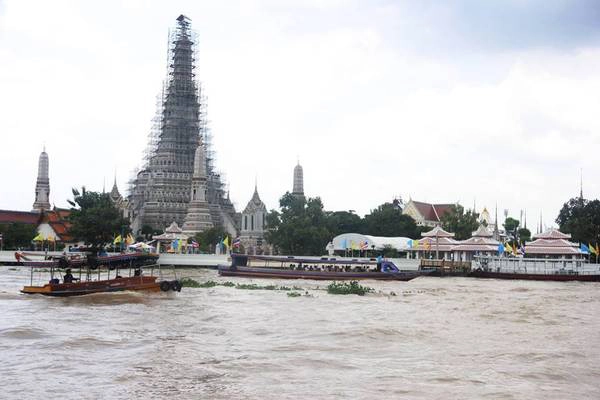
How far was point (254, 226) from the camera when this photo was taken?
98.7 metres

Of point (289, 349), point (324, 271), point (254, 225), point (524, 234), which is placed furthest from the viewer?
point (524, 234)

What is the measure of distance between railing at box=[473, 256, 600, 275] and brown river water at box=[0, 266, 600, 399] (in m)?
29.8

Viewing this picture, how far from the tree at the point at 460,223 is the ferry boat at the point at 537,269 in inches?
765

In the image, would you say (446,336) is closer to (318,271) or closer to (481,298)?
(481,298)

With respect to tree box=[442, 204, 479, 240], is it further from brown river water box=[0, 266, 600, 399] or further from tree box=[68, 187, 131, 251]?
brown river water box=[0, 266, 600, 399]

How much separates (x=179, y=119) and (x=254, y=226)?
1811cm

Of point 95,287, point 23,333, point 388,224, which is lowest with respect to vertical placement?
point 23,333

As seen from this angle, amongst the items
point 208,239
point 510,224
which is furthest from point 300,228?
point 510,224

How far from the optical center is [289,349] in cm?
2100

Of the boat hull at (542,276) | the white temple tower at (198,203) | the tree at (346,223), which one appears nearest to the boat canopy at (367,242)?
the tree at (346,223)

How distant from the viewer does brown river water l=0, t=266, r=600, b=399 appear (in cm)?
1628

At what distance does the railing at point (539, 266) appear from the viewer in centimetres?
6276

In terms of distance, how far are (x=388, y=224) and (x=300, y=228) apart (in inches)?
588

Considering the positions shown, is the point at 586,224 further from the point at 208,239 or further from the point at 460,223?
the point at 208,239
